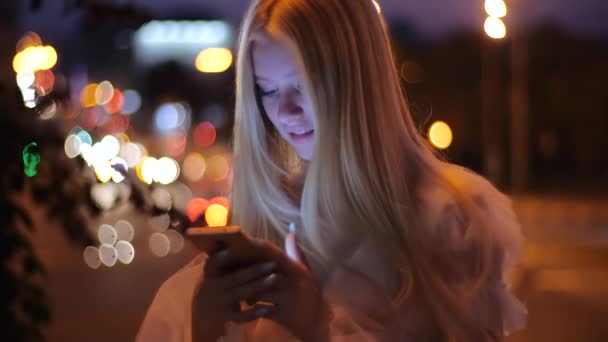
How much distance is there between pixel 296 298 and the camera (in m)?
1.96

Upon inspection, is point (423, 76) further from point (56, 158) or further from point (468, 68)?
point (56, 158)

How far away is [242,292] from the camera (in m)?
1.94

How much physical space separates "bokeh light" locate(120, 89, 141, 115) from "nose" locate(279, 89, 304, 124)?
67.1 m

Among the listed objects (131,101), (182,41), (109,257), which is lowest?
(131,101)

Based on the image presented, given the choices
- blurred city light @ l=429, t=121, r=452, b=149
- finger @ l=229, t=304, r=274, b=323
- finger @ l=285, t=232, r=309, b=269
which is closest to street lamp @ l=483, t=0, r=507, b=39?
blurred city light @ l=429, t=121, r=452, b=149

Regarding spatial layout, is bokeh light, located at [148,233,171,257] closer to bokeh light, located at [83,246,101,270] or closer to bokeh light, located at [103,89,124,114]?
bokeh light, located at [83,246,101,270]

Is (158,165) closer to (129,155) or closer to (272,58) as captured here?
(272,58)

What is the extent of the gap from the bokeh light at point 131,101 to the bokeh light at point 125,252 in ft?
153

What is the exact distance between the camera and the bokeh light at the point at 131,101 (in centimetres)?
6956

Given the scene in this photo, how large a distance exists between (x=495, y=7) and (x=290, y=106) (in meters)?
1.47

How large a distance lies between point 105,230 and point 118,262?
2.48 m

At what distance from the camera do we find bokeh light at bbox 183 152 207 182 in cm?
4095

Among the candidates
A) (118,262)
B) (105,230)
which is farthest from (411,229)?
(105,230)

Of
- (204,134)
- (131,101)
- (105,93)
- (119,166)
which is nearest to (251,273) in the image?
(119,166)
